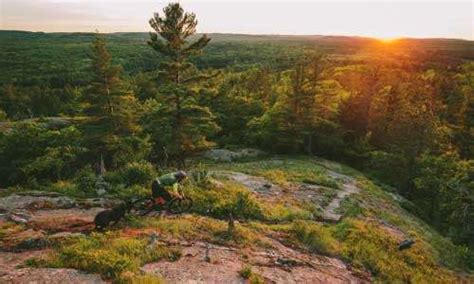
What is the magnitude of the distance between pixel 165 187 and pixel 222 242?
11.5 ft

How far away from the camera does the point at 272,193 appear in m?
24.6

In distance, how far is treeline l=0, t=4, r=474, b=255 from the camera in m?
31.1

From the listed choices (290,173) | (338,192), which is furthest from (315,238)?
(290,173)

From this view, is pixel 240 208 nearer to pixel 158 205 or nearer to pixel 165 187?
pixel 165 187

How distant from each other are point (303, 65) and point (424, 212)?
18689 mm

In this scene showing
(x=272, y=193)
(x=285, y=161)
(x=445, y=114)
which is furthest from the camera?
(x=445, y=114)

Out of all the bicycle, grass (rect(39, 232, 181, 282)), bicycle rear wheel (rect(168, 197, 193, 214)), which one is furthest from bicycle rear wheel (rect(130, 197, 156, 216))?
grass (rect(39, 232, 181, 282))

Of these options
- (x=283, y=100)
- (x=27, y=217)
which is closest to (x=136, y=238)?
(x=27, y=217)

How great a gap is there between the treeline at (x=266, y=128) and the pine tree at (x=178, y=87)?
79mm

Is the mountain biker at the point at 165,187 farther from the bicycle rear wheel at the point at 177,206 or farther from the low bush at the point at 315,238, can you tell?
the low bush at the point at 315,238

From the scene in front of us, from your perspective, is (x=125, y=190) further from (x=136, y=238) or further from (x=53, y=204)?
(x=136, y=238)

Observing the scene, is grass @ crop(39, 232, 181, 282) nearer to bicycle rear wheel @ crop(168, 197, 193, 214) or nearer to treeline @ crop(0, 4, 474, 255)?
bicycle rear wheel @ crop(168, 197, 193, 214)

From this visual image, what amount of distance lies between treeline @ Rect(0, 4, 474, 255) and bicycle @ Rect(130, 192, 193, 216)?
136 inches

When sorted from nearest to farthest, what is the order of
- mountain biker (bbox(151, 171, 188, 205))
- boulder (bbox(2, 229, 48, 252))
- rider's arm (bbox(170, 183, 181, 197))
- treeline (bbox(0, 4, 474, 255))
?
boulder (bbox(2, 229, 48, 252))
mountain biker (bbox(151, 171, 188, 205))
rider's arm (bbox(170, 183, 181, 197))
treeline (bbox(0, 4, 474, 255))
